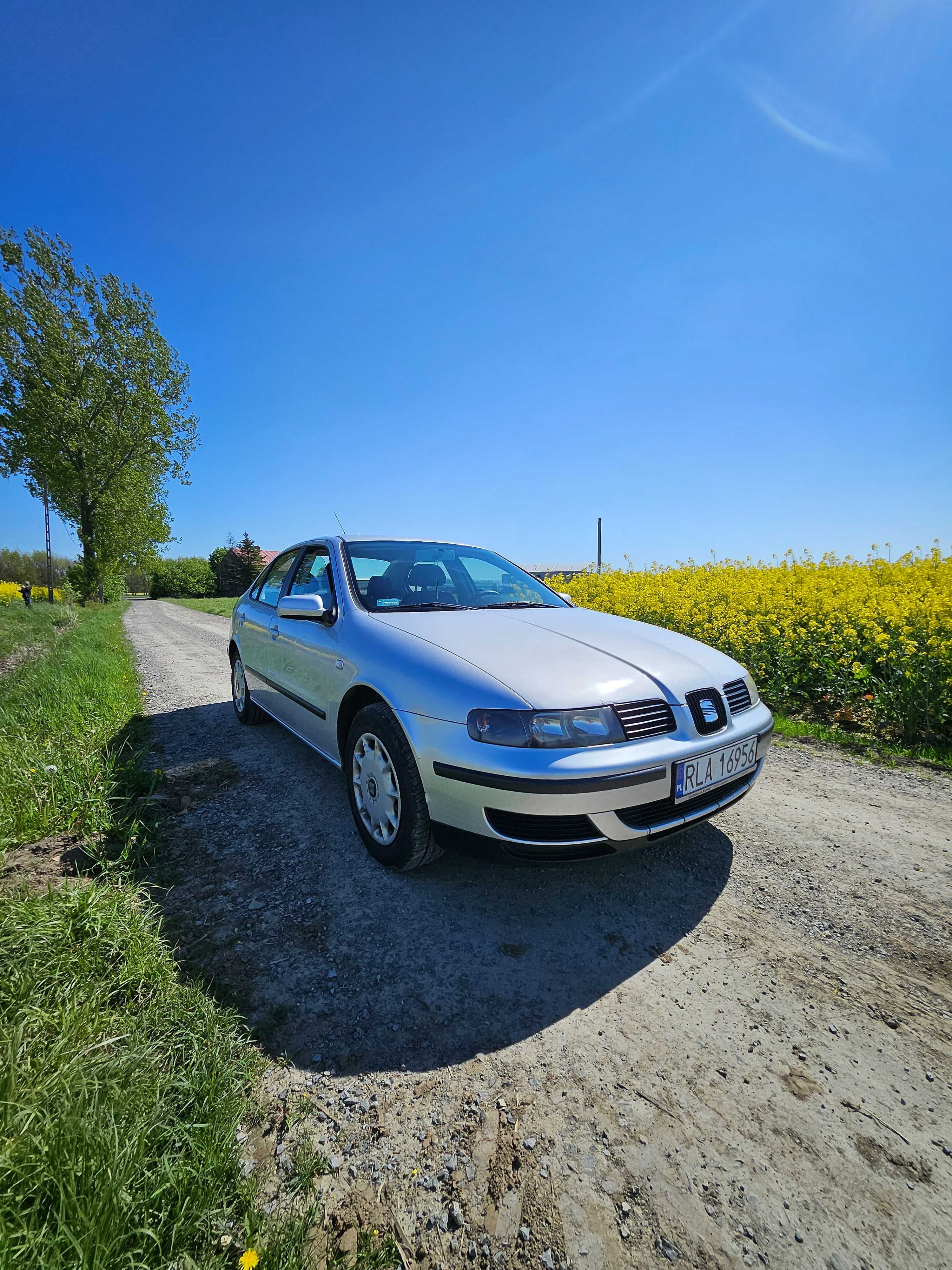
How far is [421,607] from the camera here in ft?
9.63

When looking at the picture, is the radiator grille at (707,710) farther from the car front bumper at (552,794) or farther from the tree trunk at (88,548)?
the tree trunk at (88,548)

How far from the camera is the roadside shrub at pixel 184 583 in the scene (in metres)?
60.0

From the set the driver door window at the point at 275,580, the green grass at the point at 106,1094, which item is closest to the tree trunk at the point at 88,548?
the driver door window at the point at 275,580

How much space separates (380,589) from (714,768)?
75.3 inches

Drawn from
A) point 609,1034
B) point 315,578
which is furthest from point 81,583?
point 609,1034

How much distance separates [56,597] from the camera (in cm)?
3116

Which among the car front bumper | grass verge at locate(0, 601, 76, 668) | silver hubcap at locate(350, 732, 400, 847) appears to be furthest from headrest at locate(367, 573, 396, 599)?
grass verge at locate(0, 601, 76, 668)

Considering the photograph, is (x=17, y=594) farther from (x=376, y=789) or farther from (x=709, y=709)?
(x=709, y=709)

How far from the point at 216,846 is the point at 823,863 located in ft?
9.71

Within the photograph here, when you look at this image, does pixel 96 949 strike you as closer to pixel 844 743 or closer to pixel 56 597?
pixel 844 743

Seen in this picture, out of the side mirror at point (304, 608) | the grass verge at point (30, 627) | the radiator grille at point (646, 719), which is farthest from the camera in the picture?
the grass verge at point (30, 627)

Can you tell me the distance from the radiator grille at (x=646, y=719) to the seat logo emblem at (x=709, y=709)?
0.62 feet

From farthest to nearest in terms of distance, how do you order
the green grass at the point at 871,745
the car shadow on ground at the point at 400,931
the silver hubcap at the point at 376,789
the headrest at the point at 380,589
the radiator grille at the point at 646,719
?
the green grass at the point at 871,745
the headrest at the point at 380,589
the silver hubcap at the point at 376,789
the radiator grille at the point at 646,719
the car shadow on ground at the point at 400,931

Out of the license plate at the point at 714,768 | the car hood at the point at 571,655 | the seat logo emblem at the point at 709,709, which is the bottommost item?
the license plate at the point at 714,768
